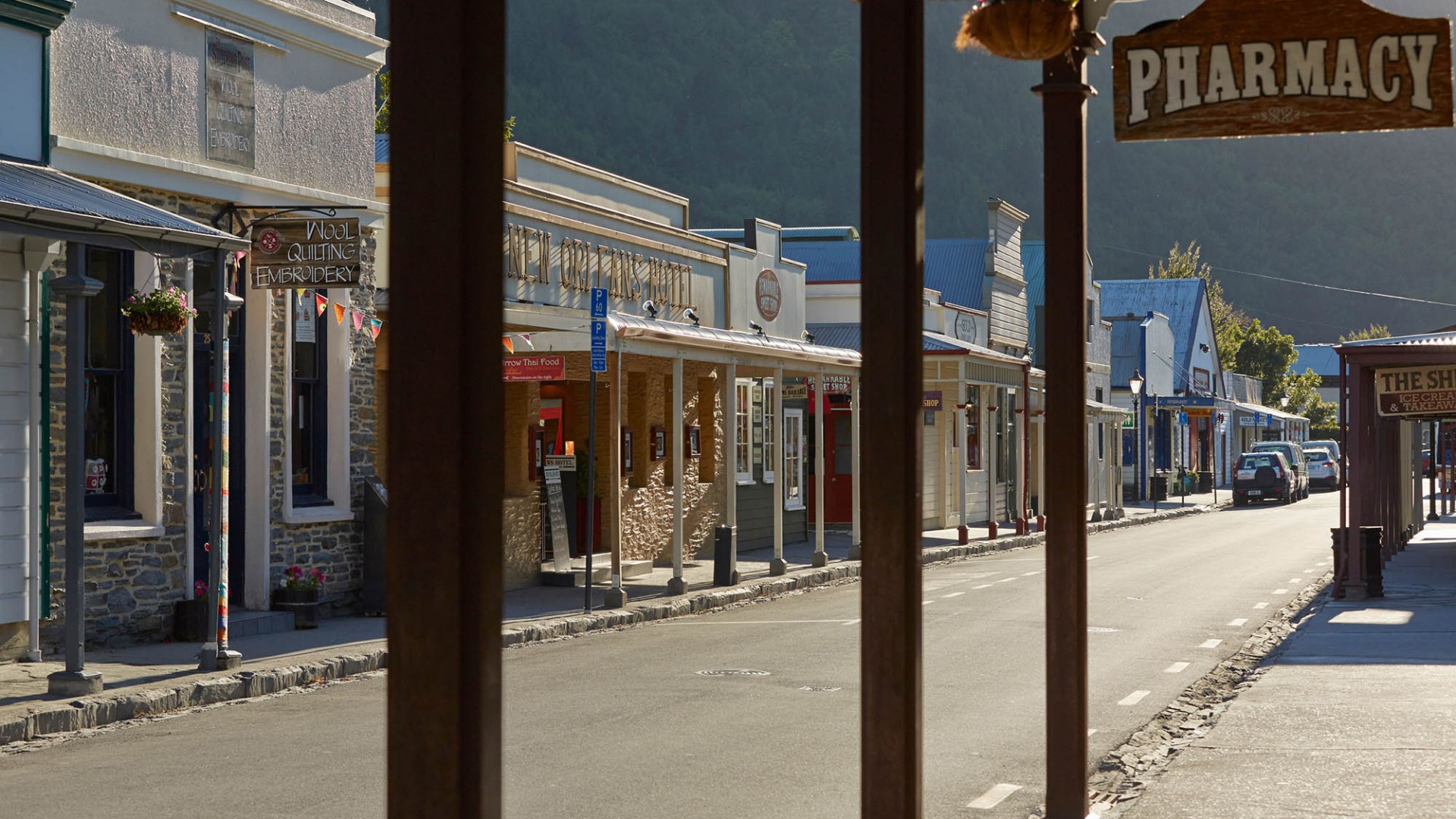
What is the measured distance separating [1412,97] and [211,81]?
38.9ft

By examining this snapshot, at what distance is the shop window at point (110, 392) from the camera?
14.0 meters

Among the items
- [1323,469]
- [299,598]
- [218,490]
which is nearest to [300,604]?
[299,598]

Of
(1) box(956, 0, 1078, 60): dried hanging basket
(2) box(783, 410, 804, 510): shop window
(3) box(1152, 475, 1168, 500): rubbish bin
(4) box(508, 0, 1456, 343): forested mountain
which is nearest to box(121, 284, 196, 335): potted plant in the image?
(1) box(956, 0, 1078, 60): dried hanging basket

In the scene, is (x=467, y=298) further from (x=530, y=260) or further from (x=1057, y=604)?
(x=530, y=260)

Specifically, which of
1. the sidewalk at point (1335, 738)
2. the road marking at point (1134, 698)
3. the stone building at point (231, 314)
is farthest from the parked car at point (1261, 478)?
the road marking at point (1134, 698)

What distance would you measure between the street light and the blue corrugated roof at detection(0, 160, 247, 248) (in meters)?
35.4

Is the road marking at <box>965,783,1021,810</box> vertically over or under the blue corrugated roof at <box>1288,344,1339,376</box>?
under

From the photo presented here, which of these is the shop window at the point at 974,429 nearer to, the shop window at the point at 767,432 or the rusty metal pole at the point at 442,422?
the shop window at the point at 767,432

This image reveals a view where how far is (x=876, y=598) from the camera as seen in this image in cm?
523

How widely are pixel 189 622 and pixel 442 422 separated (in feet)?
40.6

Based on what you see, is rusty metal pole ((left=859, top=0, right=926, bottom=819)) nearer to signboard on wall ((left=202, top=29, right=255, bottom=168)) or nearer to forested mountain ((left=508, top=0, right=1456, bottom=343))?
signboard on wall ((left=202, top=29, right=255, bottom=168))

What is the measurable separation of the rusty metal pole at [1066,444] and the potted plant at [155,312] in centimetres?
804

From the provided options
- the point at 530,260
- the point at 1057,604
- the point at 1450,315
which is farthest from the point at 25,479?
the point at 1450,315

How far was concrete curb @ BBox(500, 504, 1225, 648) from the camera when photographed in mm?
15859
